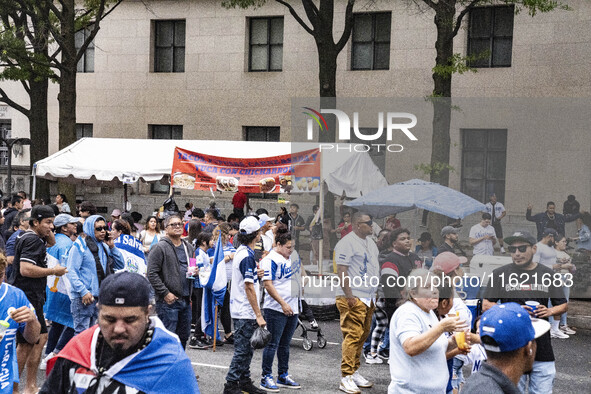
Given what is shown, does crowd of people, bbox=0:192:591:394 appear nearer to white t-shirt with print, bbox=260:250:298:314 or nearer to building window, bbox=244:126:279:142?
white t-shirt with print, bbox=260:250:298:314

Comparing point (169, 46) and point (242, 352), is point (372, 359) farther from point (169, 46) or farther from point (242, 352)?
point (169, 46)

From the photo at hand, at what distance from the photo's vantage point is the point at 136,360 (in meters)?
3.18

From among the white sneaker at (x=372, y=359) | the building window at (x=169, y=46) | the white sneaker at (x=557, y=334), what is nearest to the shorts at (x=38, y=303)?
the white sneaker at (x=372, y=359)

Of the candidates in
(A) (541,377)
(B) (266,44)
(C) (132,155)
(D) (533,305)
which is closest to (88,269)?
(D) (533,305)

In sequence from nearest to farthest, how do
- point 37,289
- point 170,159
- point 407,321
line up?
point 407,321 → point 37,289 → point 170,159

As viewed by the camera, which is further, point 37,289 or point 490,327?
point 37,289

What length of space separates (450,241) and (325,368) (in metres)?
2.57

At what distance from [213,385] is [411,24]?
16211mm

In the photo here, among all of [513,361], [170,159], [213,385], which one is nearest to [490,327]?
[513,361]

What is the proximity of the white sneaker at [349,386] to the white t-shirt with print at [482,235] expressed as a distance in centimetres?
213

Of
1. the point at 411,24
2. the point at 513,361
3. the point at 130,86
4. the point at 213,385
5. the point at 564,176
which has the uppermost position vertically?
the point at 411,24

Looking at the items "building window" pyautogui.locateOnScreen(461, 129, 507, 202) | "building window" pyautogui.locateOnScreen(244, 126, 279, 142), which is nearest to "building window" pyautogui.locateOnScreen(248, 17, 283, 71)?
"building window" pyautogui.locateOnScreen(244, 126, 279, 142)

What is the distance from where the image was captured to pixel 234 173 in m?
15.4

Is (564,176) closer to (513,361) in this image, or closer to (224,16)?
(513,361)
